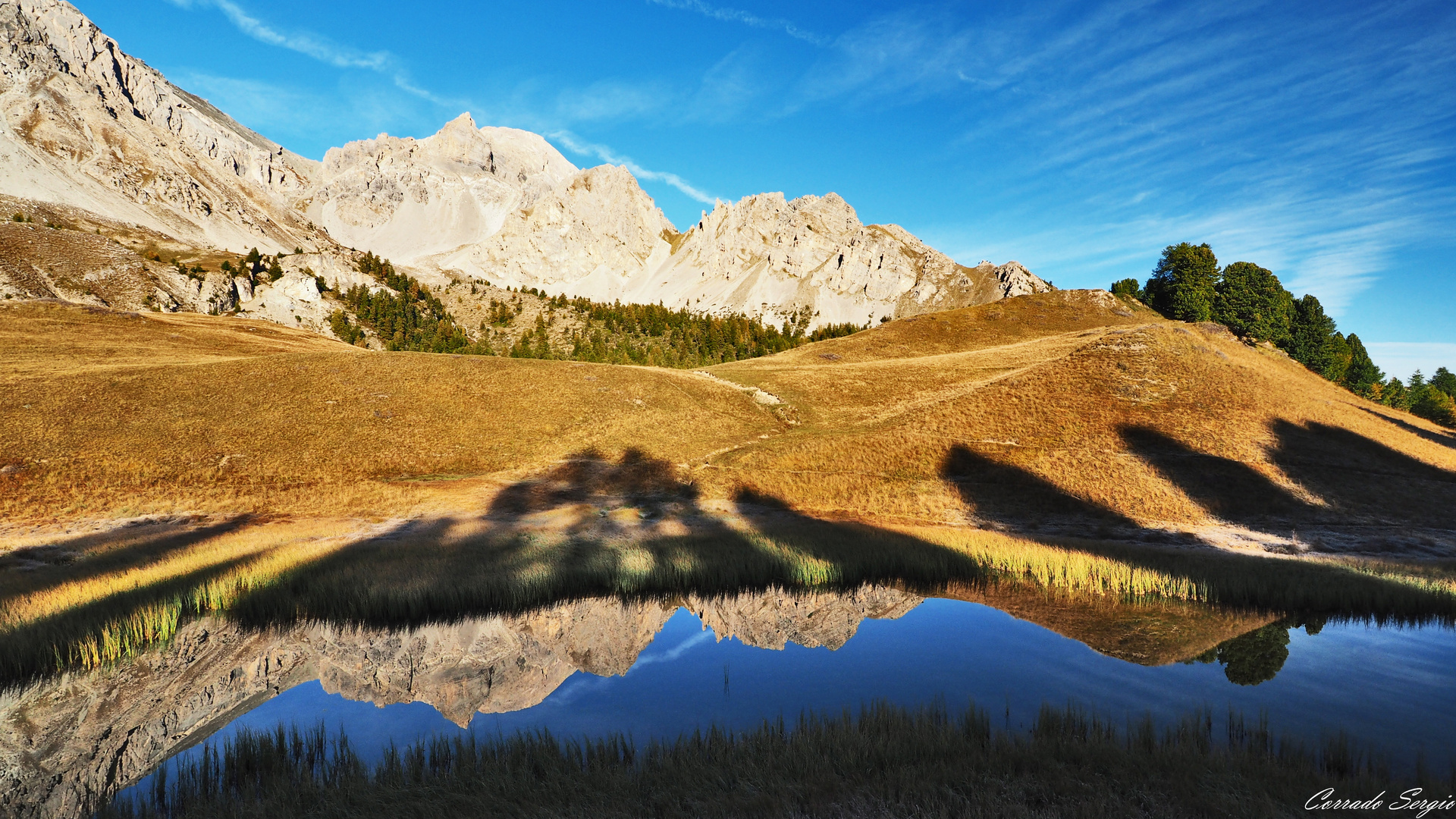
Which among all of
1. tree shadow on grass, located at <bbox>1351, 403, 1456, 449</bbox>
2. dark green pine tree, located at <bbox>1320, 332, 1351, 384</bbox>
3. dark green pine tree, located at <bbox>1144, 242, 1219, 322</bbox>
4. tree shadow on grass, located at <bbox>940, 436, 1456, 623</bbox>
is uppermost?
dark green pine tree, located at <bbox>1144, 242, 1219, 322</bbox>

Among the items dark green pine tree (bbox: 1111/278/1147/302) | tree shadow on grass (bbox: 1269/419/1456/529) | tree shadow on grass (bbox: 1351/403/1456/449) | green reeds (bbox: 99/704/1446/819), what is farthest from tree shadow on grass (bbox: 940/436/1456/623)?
dark green pine tree (bbox: 1111/278/1147/302)

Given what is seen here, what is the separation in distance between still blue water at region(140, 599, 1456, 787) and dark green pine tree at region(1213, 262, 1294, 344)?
125 metres

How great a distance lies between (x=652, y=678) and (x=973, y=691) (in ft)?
20.1

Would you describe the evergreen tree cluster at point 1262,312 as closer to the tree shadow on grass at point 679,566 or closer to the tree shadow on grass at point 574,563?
the tree shadow on grass at point 679,566

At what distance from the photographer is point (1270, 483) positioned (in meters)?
31.3

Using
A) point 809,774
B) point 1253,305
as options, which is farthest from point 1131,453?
point 1253,305

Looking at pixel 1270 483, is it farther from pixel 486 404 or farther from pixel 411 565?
pixel 486 404

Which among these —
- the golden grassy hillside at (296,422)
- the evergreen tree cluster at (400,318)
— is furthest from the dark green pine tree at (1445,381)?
the evergreen tree cluster at (400,318)

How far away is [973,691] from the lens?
11.4 m

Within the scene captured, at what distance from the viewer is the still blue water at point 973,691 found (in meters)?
10.1

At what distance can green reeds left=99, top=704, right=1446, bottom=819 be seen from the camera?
293 inches

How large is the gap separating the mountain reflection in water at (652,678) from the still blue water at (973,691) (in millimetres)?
49

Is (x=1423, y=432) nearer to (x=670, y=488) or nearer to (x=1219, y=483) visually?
(x=1219, y=483)

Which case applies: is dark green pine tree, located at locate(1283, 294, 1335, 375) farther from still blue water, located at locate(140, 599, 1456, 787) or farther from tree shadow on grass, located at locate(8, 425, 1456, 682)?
still blue water, located at locate(140, 599, 1456, 787)
